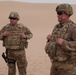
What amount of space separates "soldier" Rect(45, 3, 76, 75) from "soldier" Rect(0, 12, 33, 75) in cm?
228

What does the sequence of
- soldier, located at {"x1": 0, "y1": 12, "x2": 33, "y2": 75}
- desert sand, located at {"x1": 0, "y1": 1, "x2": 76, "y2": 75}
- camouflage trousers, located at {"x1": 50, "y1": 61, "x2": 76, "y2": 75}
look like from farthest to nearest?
desert sand, located at {"x1": 0, "y1": 1, "x2": 76, "y2": 75}
soldier, located at {"x1": 0, "y1": 12, "x2": 33, "y2": 75}
camouflage trousers, located at {"x1": 50, "y1": 61, "x2": 76, "y2": 75}

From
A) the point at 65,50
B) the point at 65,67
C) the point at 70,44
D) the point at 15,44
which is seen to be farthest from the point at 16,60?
the point at 70,44

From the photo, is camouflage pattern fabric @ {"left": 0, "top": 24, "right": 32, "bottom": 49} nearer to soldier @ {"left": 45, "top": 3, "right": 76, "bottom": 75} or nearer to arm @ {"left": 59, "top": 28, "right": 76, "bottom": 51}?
soldier @ {"left": 45, "top": 3, "right": 76, "bottom": 75}

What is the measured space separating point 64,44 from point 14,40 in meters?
2.67

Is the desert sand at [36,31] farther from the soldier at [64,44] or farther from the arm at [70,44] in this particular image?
the arm at [70,44]

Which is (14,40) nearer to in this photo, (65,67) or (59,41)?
(65,67)

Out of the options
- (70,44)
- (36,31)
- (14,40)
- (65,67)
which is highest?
(70,44)

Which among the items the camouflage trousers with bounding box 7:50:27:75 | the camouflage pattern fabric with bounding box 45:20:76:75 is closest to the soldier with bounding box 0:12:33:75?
the camouflage trousers with bounding box 7:50:27:75

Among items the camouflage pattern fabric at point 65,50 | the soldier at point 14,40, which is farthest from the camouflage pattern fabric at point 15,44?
the camouflage pattern fabric at point 65,50

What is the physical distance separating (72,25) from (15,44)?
8.54 feet

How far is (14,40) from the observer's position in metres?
7.14

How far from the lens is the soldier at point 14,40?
7133 millimetres

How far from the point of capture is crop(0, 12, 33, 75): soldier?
7.13 meters

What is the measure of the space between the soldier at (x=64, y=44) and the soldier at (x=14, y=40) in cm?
228
